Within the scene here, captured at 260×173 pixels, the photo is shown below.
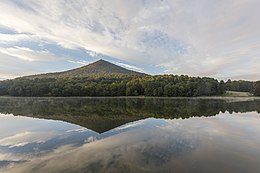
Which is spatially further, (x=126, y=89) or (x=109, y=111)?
(x=126, y=89)

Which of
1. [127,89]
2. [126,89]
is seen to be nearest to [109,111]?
[127,89]

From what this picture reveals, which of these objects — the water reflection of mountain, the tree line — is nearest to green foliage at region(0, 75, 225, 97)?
the tree line

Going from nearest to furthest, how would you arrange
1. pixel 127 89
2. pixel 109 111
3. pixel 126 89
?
pixel 109 111 < pixel 127 89 < pixel 126 89

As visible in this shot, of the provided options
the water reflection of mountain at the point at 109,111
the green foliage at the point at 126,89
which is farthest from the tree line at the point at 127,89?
the water reflection of mountain at the point at 109,111

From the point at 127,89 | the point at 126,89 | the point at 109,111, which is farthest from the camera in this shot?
the point at 126,89

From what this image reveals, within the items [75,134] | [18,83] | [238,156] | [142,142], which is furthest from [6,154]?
[18,83]

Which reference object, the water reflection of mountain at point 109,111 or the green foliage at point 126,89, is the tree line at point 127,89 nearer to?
the green foliage at point 126,89

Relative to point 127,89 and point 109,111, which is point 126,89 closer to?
point 127,89

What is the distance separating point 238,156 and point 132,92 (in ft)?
358

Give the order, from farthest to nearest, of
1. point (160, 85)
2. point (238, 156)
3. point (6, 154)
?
point (160, 85) < point (6, 154) < point (238, 156)

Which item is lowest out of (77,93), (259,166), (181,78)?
(259,166)

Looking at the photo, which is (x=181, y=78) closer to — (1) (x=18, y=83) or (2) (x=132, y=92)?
(2) (x=132, y=92)

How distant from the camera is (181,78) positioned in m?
127

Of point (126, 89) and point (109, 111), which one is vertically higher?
point (126, 89)
